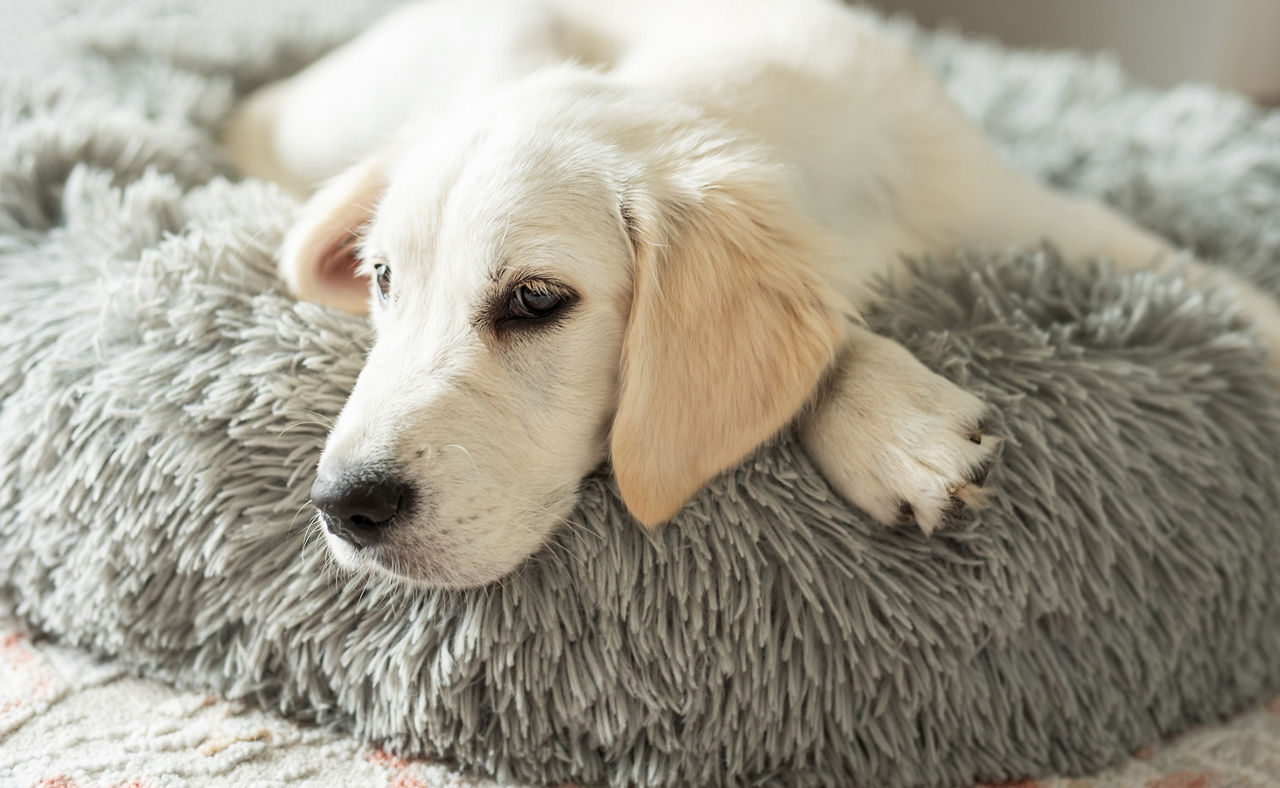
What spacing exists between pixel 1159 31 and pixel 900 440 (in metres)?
3.63

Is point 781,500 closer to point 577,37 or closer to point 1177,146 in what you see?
point 577,37

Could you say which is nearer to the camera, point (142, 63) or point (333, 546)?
point (333, 546)

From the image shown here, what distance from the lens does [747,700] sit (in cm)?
121

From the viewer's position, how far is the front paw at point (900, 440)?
1208 mm

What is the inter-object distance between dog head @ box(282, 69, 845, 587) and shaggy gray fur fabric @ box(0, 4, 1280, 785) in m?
0.08

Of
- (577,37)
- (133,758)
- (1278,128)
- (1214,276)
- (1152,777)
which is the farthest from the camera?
(1278,128)

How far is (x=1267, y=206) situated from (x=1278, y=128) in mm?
365

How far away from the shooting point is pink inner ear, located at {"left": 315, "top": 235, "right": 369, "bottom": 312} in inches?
61.7

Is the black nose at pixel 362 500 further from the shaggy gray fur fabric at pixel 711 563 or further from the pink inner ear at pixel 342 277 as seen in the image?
the pink inner ear at pixel 342 277

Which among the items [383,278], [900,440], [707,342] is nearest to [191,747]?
[383,278]

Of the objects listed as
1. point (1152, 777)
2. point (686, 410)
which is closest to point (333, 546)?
point (686, 410)

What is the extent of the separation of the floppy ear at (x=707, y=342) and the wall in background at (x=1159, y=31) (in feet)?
11.3

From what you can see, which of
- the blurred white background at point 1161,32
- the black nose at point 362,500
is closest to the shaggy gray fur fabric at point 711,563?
the black nose at point 362,500

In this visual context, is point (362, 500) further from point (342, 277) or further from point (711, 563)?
point (342, 277)
